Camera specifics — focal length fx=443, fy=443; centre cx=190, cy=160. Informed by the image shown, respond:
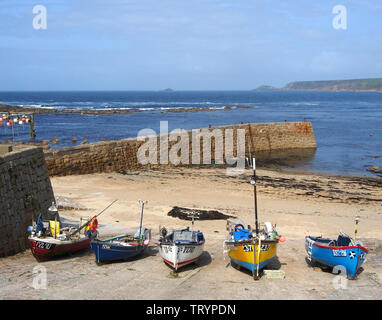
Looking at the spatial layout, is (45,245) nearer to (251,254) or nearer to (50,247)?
(50,247)

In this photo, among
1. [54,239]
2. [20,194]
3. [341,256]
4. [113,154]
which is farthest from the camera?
[113,154]

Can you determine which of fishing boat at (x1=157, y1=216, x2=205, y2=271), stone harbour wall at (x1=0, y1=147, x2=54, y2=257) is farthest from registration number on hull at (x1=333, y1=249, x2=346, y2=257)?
stone harbour wall at (x1=0, y1=147, x2=54, y2=257)

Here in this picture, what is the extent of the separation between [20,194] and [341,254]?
9.62 metres

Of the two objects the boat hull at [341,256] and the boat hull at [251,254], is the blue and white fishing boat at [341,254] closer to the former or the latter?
the boat hull at [341,256]

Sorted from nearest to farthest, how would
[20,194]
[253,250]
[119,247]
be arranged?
[253,250] → [119,247] → [20,194]

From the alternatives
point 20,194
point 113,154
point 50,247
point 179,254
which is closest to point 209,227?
point 179,254

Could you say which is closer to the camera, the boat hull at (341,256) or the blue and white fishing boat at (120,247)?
the boat hull at (341,256)

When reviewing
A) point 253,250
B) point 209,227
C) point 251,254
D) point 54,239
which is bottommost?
point 209,227

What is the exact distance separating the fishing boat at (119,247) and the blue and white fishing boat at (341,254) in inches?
197

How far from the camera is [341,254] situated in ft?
39.3

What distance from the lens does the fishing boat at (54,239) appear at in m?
12.2

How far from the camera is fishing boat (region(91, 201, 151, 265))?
40.7 ft

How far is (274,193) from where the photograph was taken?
77.1ft

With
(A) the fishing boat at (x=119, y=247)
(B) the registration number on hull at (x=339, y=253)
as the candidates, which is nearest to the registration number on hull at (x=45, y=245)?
(A) the fishing boat at (x=119, y=247)
